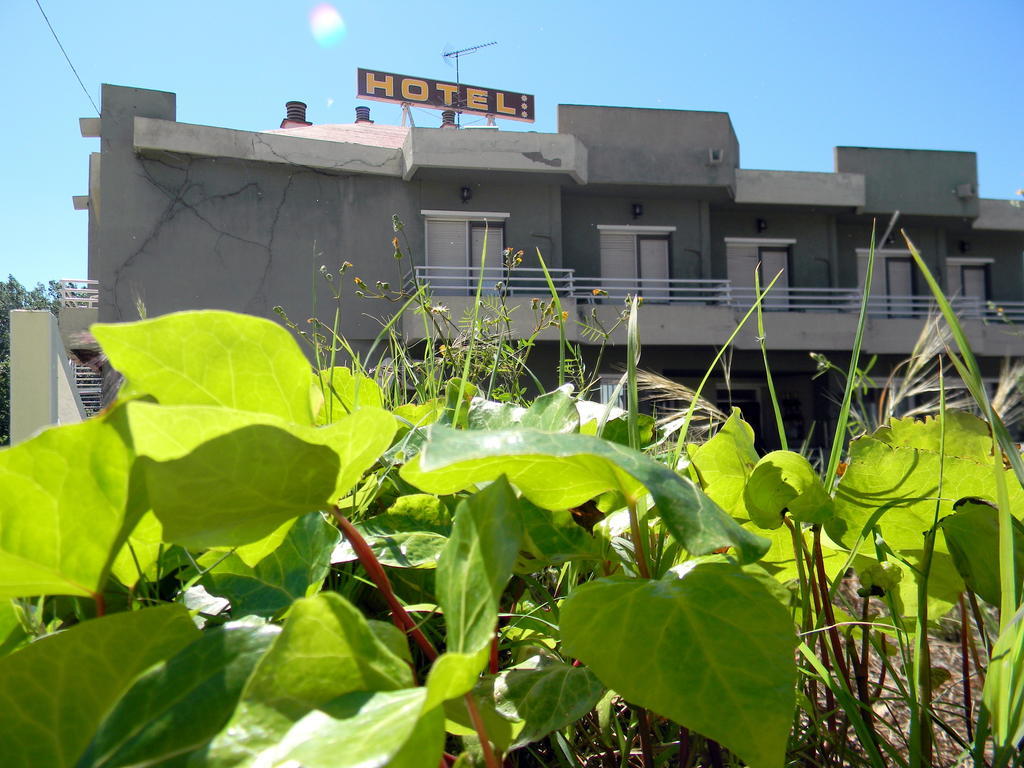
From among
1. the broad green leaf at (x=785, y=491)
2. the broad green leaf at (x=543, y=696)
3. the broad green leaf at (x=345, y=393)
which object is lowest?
the broad green leaf at (x=543, y=696)

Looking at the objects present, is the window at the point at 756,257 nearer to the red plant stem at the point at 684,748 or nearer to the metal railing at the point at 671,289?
the metal railing at the point at 671,289

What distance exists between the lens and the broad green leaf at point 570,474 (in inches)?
7.1

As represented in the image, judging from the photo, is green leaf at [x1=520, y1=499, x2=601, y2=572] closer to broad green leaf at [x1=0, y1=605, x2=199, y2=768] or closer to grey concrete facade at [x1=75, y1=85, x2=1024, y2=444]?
broad green leaf at [x1=0, y1=605, x2=199, y2=768]

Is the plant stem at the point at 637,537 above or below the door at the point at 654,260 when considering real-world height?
below

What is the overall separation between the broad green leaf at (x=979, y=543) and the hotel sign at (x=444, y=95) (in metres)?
15.2

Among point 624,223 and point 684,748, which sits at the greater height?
point 624,223

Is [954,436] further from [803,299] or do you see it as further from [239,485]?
[803,299]

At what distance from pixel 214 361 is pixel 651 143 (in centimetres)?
1051

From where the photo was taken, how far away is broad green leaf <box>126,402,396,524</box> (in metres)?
0.18

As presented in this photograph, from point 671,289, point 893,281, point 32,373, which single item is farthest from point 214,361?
point 893,281

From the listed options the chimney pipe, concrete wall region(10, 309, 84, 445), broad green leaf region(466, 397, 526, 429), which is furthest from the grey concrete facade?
broad green leaf region(466, 397, 526, 429)

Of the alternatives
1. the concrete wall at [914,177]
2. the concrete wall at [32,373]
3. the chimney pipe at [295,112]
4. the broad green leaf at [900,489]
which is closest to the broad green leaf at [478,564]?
the broad green leaf at [900,489]

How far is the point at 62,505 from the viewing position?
0.69 feet

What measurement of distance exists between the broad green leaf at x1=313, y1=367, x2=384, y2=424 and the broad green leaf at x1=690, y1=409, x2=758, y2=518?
0.61 feet
